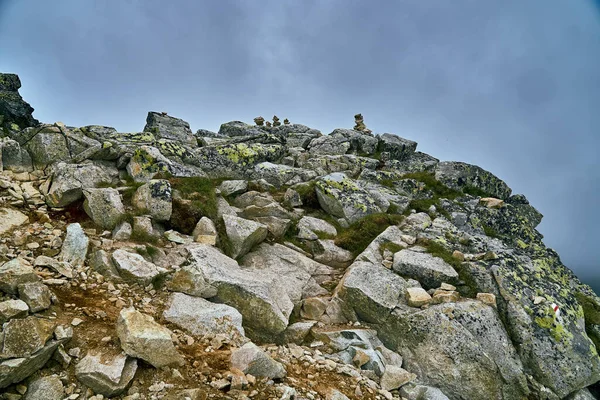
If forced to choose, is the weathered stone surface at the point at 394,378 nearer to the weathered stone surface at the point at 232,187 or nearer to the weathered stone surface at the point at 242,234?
the weathered stone surface at the point at 242,234

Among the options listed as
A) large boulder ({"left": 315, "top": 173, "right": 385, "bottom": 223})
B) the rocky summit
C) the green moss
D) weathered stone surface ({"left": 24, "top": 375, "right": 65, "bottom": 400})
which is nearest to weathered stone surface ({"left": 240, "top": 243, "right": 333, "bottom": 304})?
the rocky summit

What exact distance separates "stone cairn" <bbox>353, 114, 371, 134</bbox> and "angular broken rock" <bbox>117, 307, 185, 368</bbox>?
44727 mm

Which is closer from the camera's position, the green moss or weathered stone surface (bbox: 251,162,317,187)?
the green moss

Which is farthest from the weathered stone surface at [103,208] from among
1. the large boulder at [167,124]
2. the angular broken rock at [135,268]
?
the large boulder at [167,124]

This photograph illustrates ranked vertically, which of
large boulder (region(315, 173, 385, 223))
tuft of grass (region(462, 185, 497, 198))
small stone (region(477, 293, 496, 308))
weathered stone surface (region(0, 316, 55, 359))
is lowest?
weathered stone surface (region(0, 316, 55, 359))

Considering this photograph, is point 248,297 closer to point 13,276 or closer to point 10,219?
point 13,276

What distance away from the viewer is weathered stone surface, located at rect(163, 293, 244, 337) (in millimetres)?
9469

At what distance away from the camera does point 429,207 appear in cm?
2388

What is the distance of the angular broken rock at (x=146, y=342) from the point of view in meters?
7.18

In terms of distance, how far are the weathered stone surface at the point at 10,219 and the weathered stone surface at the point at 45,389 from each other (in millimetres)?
7408

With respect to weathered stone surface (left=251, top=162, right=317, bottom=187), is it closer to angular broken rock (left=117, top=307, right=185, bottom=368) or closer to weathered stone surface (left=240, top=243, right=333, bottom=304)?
weathered stone surface (left=240, top=243, right=333, bottom=304)

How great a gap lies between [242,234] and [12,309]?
29.0ft

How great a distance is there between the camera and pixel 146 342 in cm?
723

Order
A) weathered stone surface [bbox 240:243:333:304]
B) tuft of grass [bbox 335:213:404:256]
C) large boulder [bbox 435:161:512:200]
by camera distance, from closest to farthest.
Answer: weathered stone surface [bbox 240:243:333:304] → tuft of grass [bbox 335:213:404:256] → large boulder [bbox 435:161:512:200]
